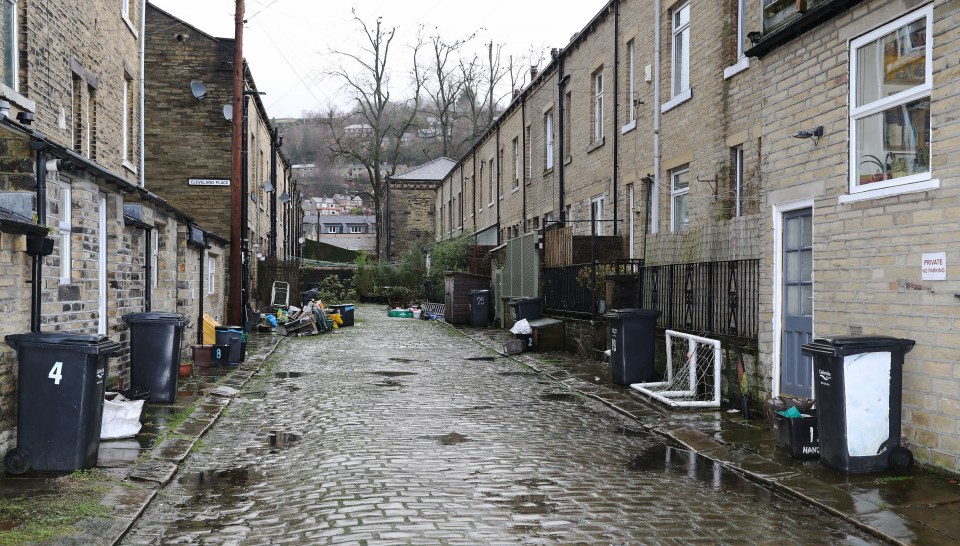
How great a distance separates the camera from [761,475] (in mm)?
6867

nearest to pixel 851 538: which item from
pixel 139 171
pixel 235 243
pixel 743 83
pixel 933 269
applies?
pixel 933 269

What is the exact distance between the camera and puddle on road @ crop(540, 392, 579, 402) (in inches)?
443

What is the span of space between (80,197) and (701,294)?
26.4ft

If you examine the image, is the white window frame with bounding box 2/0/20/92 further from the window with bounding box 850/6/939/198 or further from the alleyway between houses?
the window with bounding box 850/6/939/198

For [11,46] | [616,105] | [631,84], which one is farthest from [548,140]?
[11,46]

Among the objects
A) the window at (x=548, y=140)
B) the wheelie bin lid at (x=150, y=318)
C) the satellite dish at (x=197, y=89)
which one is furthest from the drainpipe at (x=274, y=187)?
the wheelie bin lid at (x=150, y=318)

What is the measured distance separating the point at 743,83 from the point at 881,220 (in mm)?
5700

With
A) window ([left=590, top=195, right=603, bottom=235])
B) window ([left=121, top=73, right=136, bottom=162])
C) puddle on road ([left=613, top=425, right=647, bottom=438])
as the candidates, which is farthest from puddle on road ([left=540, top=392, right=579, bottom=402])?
window ([left=121, top=73, right=136, bottom=162])

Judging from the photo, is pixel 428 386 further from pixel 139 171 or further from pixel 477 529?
pixel 139 171

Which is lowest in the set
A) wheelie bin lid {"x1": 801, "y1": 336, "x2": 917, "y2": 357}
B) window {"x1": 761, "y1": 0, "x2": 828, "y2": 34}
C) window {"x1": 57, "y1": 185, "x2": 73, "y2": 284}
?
wheelie bin lid {"x1": 801, "y1": 336, "x2": 917, "y2": 357}

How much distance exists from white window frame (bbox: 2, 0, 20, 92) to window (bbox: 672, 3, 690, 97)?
10730 mm

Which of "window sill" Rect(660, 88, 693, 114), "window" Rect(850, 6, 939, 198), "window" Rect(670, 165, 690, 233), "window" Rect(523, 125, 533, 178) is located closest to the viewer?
"window" Rect(850, 6, 939, 198)

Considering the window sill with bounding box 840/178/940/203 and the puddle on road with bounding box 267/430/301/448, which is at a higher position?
the window sill with bounding box 840/178/940/203

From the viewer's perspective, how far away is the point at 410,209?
56.0m
